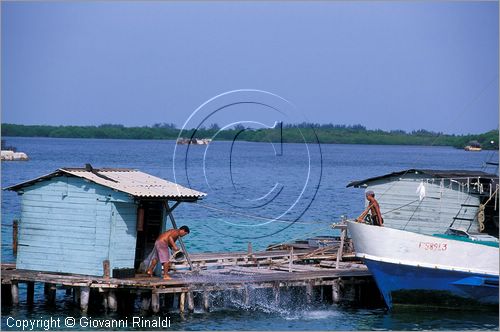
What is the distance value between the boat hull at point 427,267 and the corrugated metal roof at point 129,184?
5120 mm

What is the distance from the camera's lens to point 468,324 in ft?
101

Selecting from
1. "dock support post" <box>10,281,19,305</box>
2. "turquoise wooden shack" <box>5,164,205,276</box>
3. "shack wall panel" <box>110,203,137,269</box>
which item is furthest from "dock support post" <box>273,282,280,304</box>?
"dock support post" <box>10,281,19,305</box>

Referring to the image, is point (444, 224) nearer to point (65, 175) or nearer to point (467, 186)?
point (467, 186)

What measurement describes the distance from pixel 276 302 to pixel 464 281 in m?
5.36

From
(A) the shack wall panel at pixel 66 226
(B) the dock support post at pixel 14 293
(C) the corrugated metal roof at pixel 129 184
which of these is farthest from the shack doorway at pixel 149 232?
(B) the dock support post at pixel 14 293

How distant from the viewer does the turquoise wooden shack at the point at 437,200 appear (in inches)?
1340

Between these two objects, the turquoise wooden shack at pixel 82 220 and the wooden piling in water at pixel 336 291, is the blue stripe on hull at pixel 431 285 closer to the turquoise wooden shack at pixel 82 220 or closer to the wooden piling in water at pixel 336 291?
the wooden piling in water at pixel 336 291

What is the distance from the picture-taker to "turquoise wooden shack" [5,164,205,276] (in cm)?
2977

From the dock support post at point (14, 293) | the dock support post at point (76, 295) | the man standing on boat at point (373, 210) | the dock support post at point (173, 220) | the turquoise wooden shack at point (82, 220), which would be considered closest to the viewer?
the turquoise wooden shack at point (82, 220)

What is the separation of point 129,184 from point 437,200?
10171mm

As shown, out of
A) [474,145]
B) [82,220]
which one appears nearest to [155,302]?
[82,220]

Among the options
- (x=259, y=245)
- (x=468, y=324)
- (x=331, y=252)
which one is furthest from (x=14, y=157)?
(x=468, y=324)

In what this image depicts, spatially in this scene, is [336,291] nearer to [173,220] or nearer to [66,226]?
[173,220]

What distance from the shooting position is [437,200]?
34.9m
